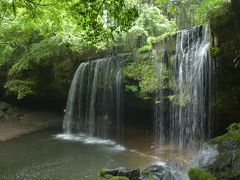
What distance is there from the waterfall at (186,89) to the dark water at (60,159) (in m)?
1.41

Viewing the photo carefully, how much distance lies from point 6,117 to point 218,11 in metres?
12.8

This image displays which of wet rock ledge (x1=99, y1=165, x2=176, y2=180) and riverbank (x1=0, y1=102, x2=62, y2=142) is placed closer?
wet rock ledge (x1=99, y1=165, x2=176, y2=180)

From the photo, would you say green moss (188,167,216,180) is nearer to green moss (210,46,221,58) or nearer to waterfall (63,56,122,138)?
green moss (210,46,221,58)

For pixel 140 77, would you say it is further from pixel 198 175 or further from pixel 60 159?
pixel 198 175

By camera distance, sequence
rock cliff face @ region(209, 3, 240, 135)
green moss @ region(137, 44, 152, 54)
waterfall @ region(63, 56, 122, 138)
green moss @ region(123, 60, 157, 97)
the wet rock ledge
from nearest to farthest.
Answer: the wet rock ledge
rock cliff face @ region(209, 3, 240, 135)
green moss @ region(123, 60, 157, 97)
green moss @ region(137, 44, 152, 54)
waterfall @ region(63, 56, 122, 138)

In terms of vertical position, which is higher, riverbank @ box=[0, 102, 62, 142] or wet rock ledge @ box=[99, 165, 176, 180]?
riverbank @ box=[0, 102, 62, 142]

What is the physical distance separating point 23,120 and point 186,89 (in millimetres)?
9991

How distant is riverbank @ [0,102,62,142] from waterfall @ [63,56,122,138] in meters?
1.52

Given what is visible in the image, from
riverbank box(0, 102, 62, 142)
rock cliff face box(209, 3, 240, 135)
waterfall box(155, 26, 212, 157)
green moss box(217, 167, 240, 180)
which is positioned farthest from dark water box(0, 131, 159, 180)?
green moss box(217, 167, 240, 180)

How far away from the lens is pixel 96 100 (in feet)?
49.6

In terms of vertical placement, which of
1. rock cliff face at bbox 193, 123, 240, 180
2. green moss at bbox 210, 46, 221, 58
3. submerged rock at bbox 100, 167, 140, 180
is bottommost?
submerged rock at bbox 100, 167, 140, 180

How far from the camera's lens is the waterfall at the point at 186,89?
10641 millimetres

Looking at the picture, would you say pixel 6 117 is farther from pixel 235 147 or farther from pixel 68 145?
pixel 235 147

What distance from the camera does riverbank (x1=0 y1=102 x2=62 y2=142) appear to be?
1619 centimetres
